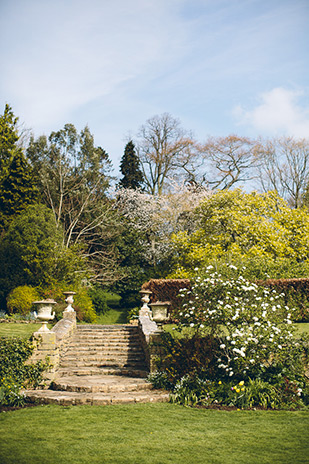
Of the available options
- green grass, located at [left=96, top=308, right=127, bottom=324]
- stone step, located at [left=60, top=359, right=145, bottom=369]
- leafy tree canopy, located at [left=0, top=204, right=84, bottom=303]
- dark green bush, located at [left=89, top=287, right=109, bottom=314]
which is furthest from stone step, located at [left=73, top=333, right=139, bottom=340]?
dark green bush, located at [left=89, top=287, right=109, bottom=314]

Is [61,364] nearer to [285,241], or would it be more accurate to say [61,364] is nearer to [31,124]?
[285,241]

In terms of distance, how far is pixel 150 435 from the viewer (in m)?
6.15

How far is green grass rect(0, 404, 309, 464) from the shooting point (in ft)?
17.1

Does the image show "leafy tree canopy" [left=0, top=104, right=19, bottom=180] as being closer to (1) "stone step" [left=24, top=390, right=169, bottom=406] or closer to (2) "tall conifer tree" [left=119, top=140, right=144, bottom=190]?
(2) "tall conifer tree" [left=119, top=140, right=144, bottom=190]

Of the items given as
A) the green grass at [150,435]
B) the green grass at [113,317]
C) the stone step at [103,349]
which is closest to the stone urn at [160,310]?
the green grass at [150,435]

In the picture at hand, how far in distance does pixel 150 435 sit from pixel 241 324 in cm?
358

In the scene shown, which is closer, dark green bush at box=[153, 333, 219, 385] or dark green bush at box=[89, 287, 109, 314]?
dark green bush at box=[153, 333, 219, 385]

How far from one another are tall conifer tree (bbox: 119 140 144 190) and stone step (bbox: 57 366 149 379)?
20728mm

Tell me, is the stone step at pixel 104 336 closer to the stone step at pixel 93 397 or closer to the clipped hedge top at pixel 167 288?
the clipped hedge top at pixel 167 288

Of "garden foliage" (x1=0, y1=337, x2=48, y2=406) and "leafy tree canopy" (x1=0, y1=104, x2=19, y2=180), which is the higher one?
"leafy tree canopy" (x1=0, y1=104, x2=19, y2=180)

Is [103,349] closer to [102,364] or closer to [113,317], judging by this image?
[102,364]

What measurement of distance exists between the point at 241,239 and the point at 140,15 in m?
12.8

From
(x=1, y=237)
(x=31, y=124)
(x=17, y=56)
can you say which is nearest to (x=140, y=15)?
(x=17, y=56)

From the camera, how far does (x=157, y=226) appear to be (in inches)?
1116
